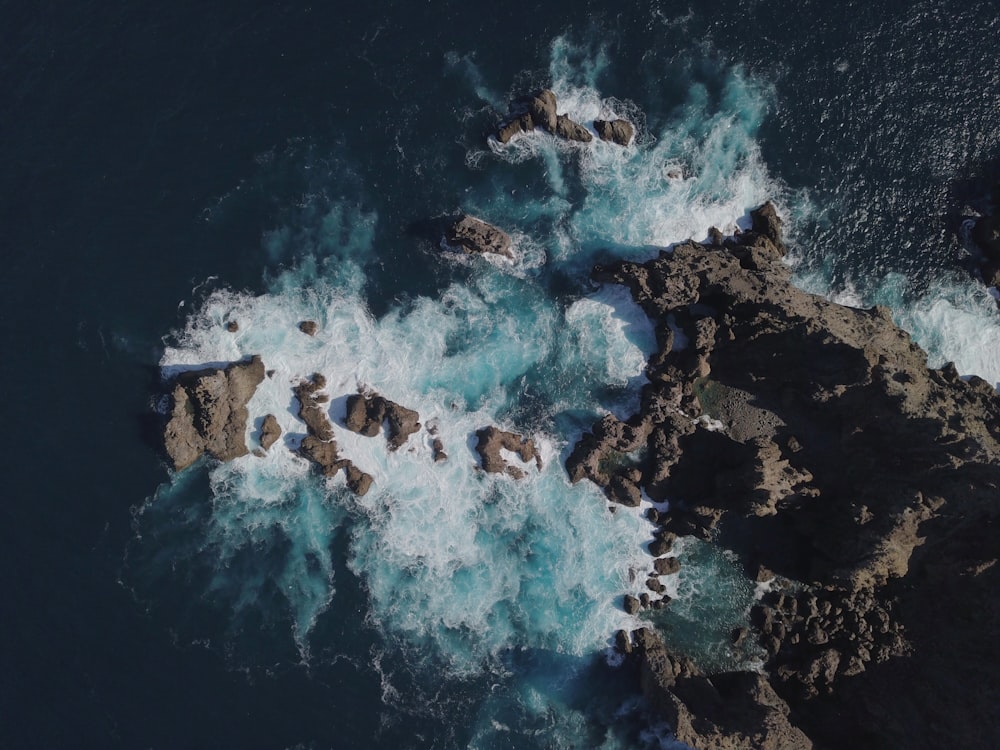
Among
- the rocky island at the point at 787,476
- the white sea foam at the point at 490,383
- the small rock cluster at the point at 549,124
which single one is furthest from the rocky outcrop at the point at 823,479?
the small rock cluster at the point at 549,124

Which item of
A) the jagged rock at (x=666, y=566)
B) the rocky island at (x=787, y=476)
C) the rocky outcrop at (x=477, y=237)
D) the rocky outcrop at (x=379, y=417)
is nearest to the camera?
the rocky island at (x=787, y=476)

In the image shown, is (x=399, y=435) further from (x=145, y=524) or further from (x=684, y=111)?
(x=684, y=111)

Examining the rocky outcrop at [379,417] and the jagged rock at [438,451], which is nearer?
the rocky outcrop at [379,417]

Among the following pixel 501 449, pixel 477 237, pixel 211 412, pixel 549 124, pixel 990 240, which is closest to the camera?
pixel 211 412

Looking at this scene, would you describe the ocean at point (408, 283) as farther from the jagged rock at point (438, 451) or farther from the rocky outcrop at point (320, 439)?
the rocky outcrop at point (320, 439)

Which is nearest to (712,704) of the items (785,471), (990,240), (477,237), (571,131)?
(785,471)

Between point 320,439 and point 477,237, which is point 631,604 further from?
point 477,237

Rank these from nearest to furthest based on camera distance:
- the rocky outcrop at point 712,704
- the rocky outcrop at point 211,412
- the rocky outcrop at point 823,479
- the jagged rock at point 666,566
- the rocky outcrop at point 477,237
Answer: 1. the rocky outcrop at point 823,479
2. the rocky outcrop at point 712,704
3. the rocky outcrop at point 211,412
4. the rocky outcrop at point 477,237
5. the jagged rock at point 666,566
